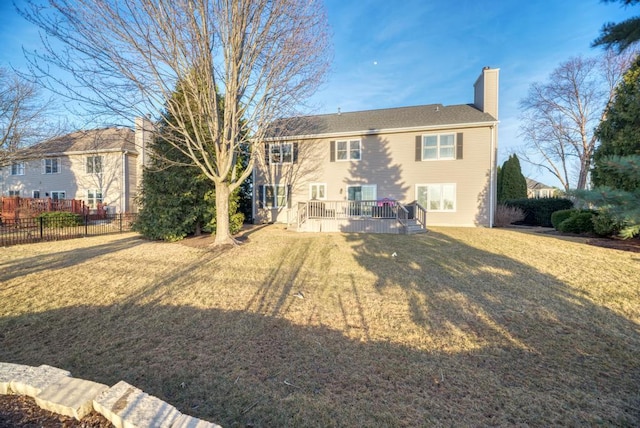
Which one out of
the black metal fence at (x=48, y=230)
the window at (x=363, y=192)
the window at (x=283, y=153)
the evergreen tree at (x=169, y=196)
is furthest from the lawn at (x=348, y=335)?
the window at (x=283, y=153)

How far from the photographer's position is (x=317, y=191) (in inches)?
683

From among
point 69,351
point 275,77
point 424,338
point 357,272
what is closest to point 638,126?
point 357,272

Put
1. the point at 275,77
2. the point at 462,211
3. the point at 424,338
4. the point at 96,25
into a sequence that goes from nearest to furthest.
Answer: the point at 424,338, the point at 96,25, the point at 275,77, the point at 462,211

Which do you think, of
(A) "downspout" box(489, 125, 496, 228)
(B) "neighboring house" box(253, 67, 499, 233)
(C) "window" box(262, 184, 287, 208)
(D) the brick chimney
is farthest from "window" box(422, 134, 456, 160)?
(C) "window" box(262, 184, 287, 208)

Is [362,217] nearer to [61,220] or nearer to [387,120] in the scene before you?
[387,120]

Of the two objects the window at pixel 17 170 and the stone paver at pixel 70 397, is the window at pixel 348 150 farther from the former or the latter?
the window at pixel 17 170

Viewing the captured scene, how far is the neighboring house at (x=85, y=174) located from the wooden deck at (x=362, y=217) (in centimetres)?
1434

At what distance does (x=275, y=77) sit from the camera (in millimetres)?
8633

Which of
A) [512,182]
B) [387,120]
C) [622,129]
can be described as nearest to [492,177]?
[622,129]

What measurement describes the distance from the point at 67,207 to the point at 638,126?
96.7 ft

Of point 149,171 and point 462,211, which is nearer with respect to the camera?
point 149,171

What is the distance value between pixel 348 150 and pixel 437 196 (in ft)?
18.5

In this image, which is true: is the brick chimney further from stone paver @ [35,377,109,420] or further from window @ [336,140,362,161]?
stone paver @ [35,377,109,420]

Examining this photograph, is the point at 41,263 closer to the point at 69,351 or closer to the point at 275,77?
the point at 69,351
